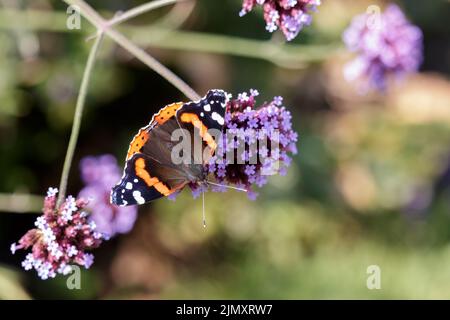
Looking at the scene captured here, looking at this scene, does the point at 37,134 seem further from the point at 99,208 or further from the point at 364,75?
the point at 364,75

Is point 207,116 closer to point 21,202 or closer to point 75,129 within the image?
point 75,129

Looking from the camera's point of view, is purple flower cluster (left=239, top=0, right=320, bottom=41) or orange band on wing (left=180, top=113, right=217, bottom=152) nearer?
orange band on wing (left=180, top=113, right=217, bottom=152)

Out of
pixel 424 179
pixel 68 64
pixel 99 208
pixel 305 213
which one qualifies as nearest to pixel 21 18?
pixel 68 64

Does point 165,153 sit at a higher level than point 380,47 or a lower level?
lower

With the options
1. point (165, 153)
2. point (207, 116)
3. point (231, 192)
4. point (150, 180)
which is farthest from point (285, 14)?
point (231, 192)

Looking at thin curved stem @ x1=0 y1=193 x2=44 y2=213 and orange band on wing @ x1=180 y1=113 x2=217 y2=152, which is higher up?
thin curved stem @ x1=0 y1=193 x2=44 y2=213

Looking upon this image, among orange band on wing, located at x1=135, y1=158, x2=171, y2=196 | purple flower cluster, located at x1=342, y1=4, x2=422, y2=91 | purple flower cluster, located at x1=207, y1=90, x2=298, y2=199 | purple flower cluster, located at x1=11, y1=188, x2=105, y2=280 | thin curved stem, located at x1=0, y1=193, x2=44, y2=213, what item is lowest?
purple flower cluster, located at x1=11, y1=188, x2=105, y2=280

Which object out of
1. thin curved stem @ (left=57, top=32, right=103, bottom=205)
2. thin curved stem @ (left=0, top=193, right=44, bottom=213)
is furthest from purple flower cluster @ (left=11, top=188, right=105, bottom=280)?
thin curved stem @ (left=0, top=193, right=44, bottom=213)

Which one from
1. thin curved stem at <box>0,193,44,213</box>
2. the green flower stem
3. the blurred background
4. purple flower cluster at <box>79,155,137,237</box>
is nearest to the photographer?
the green flower stem

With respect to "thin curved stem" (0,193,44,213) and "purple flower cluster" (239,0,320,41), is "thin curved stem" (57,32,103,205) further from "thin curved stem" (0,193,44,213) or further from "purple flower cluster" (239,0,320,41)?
"thin curved stem" (0,193,44,213)
